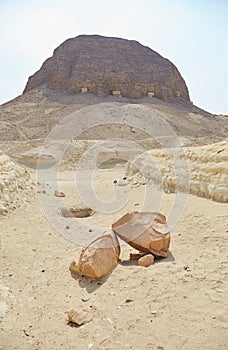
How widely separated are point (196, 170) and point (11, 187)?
12.6ft

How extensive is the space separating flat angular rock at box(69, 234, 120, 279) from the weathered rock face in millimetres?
47118

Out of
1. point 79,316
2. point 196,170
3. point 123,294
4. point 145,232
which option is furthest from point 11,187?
point 79,316

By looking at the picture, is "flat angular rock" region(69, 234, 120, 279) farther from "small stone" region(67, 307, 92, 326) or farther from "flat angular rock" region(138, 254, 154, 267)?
"small stone" region(67, 307, 92, 326)

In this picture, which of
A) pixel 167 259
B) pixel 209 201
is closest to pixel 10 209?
pixel 167 259

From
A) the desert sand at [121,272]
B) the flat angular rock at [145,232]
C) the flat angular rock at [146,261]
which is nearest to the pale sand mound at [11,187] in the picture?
the desert sand at [121,272]

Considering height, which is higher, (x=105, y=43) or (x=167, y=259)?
(x=105, y=43)

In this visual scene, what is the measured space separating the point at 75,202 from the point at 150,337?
515 cm

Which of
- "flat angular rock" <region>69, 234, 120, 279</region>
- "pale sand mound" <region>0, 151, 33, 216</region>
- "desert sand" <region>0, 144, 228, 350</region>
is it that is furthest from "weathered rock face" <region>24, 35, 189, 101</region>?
"flat angular rock" <region>69, 234, 120, 279</region>

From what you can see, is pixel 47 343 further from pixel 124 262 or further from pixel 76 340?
pixel 124 262

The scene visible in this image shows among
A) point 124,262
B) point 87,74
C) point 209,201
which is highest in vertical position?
point 87,74

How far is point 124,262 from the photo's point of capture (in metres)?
3.67

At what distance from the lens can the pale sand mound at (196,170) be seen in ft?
17.9

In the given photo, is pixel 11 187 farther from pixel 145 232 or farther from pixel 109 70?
pixel 109 70

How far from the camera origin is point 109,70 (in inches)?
2128
